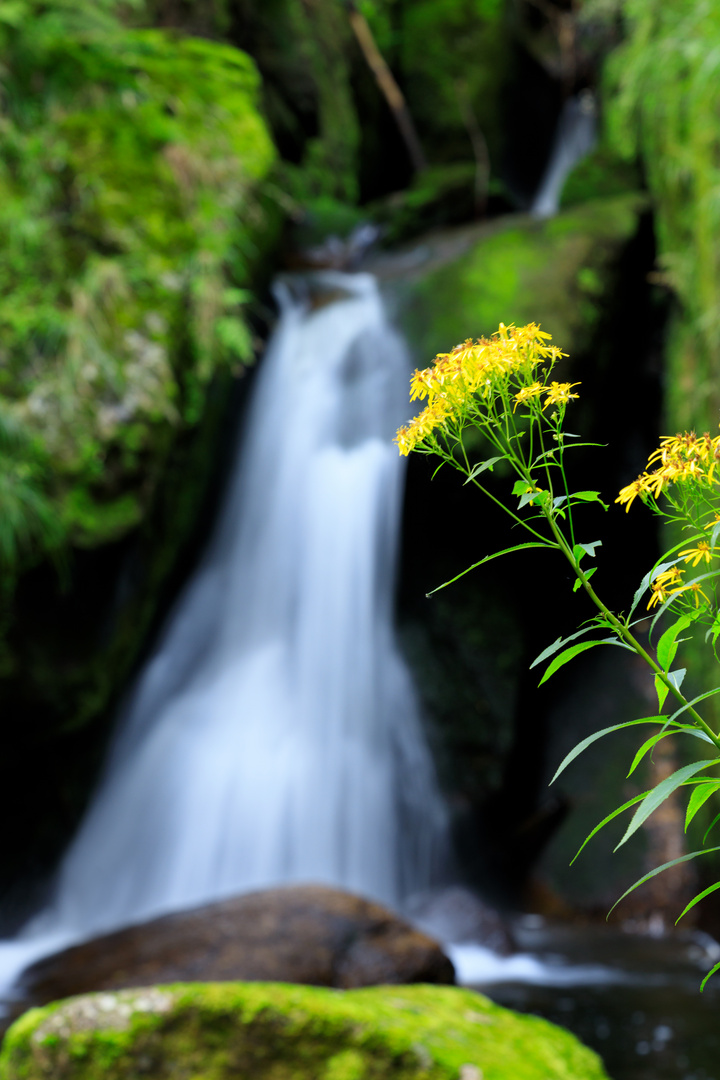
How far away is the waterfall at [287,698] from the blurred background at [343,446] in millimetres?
43

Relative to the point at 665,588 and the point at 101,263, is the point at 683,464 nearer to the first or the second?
the point at 665,588

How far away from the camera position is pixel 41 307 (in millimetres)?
4430

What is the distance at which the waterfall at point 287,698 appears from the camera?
16.0ft

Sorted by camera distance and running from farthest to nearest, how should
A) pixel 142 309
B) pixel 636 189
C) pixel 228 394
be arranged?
pixel 636 189
pixel 228 394
pixel 142 309

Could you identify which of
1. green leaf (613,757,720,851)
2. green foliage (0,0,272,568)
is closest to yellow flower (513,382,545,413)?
green leaf (613,757,720,851)

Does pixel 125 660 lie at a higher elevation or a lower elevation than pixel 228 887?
higher

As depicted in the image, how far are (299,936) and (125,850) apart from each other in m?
2.08

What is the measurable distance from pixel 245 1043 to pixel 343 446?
4.41 meters

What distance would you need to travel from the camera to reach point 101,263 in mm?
4680

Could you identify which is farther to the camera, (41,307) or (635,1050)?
(41,307)

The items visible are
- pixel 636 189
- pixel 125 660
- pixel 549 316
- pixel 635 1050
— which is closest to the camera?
pixel 635 1050

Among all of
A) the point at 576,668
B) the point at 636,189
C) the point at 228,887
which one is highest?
the point at 636,189

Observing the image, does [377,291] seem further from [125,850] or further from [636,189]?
[125,850]

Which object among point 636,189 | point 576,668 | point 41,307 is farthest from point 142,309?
point 636,189
